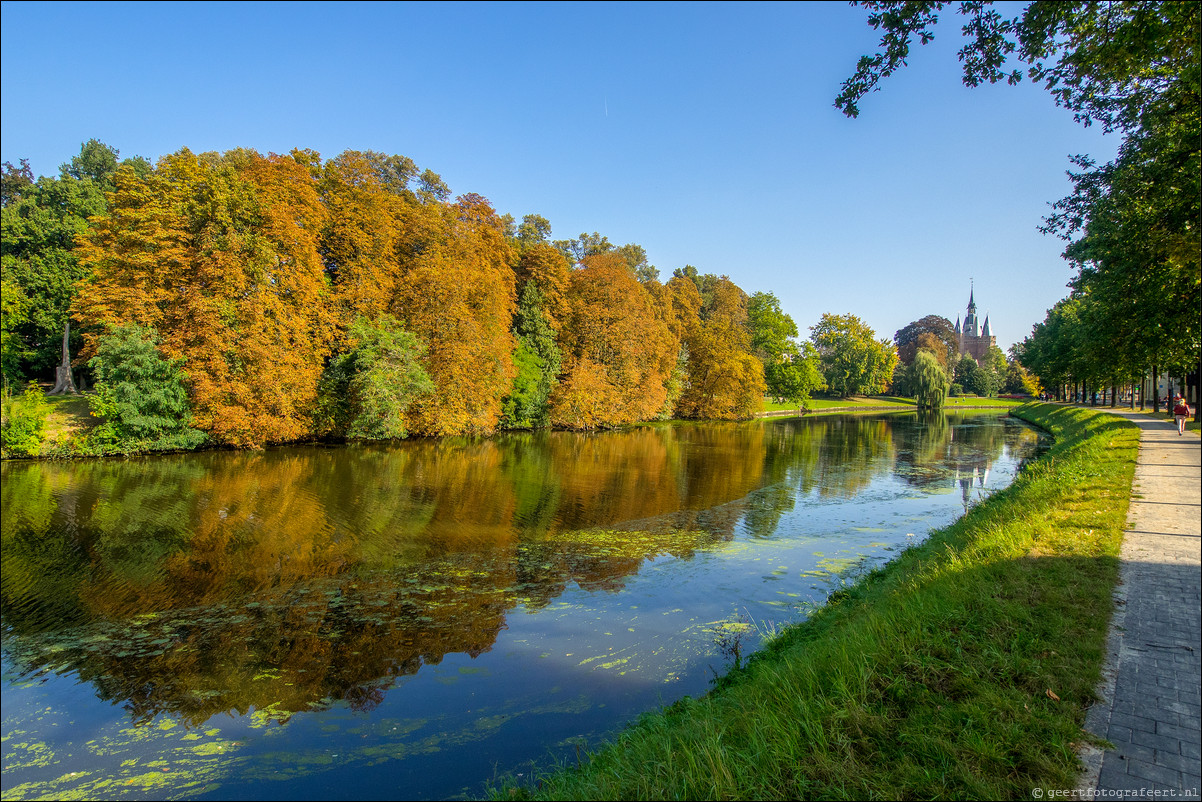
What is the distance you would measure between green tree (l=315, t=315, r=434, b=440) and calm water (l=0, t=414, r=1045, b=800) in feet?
25.8

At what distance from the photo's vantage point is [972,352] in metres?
122

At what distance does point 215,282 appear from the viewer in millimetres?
21656

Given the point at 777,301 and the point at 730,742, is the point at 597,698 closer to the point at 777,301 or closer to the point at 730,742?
the point at 730,742

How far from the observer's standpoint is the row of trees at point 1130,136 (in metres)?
5.49

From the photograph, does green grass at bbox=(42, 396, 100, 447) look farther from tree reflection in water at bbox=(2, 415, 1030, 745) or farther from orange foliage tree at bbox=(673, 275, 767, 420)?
orange foliage tree at bbox=(673, 275, 767, 420)

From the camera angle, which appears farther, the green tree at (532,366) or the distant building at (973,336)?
the distant building at (973,336)

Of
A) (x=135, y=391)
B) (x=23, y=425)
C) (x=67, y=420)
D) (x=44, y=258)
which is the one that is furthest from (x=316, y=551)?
(x=44, y=258)

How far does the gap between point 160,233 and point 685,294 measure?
4265 centimetres

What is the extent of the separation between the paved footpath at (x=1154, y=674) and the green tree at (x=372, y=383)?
25.0 meters

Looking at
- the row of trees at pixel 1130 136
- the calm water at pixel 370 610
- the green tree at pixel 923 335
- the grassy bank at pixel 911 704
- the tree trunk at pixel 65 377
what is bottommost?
the calm water at pixel 370 610

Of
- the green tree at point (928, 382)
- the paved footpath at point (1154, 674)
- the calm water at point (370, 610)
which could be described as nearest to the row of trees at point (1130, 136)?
the paved footpath at point (1154, 674)

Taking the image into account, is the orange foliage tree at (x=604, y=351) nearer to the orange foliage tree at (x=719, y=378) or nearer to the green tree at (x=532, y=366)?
the green tree at (x=532, y=366)

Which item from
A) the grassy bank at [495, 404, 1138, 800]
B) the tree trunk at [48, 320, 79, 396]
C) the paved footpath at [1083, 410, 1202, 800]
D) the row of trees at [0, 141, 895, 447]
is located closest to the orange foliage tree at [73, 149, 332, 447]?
the row of trees at [0, 141, 895, 447]

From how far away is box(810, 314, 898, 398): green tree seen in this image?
76.2m
